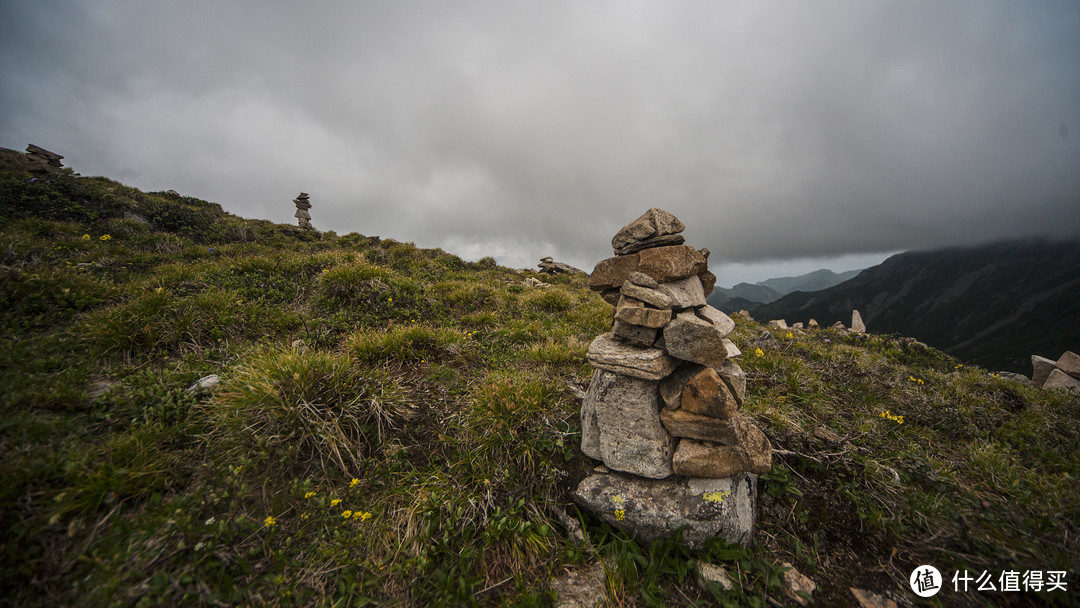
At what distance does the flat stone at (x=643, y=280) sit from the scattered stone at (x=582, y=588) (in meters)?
2.72

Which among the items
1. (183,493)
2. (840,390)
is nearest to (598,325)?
(840,390)

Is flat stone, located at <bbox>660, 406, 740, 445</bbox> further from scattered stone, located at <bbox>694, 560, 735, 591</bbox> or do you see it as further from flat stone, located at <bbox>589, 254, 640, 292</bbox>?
flat stone, located at <bbox>589, 254, 640, 292</bbox>

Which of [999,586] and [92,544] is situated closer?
[92,544]

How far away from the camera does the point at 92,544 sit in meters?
2.40

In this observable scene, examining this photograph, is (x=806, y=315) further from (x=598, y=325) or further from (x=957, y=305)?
(x=598, y=325)

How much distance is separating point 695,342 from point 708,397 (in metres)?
0.57

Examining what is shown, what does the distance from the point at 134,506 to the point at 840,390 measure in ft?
29.7

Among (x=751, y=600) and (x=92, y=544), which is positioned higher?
(x=92, y=544)

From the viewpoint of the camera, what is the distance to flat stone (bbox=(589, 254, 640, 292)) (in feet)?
13.2

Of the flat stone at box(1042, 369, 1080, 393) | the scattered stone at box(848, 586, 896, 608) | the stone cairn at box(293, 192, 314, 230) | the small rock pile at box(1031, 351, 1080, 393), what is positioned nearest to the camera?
the scattered stone at box(848, 586, 896, 608)

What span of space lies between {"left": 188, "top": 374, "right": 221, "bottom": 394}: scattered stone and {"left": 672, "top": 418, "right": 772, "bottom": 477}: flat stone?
5.29m

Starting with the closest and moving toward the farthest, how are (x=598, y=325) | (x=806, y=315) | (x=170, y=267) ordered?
(x=170, y=267)
(x=598, y=325)
(x=806, y=315)

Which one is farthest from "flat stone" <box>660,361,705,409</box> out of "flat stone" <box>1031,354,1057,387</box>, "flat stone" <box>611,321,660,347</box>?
"flat stone" <box>1031,354,1057,387</box>

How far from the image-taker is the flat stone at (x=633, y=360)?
3447 mm
